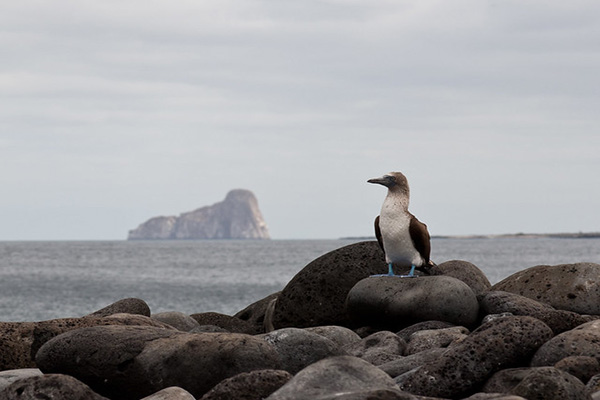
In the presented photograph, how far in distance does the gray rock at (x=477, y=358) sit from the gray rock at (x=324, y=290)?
4426 mm

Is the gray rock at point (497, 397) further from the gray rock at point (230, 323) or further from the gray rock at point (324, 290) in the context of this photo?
the gray rock at point (230, 323)

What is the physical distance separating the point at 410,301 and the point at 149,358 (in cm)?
417

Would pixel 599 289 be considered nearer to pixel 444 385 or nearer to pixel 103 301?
pixel 444 385

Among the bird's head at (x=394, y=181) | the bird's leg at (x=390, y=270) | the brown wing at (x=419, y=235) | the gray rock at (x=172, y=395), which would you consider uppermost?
the bird's head at (x=394, y=181)

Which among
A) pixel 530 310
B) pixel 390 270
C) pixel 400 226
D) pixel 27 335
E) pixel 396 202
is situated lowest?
pixel 27 335

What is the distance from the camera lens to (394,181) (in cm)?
1150

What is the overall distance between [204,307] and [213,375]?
32.9 metres

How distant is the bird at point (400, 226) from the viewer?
37.8 feet

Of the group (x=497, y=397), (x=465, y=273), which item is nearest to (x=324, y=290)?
(x=465, y=273)

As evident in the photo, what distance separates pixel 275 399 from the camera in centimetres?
651

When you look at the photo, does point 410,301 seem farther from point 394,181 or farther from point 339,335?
point 394,181

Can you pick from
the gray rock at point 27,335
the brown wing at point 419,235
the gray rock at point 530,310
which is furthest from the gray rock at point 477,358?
the gray rock at point 27,335

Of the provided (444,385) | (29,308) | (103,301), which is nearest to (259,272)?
(103,301)

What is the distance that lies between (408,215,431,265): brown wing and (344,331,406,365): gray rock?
5.99 feet
